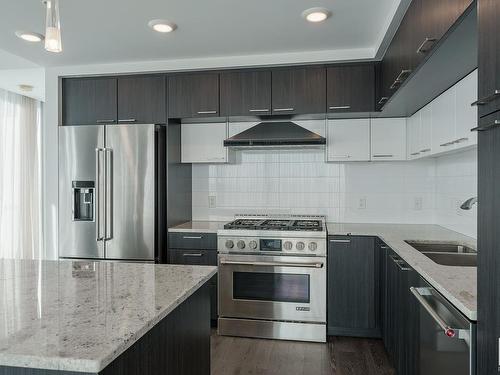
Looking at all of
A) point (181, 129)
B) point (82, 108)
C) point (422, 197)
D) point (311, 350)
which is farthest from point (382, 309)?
point (82, 108)

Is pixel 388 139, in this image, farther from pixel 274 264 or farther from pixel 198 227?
pixel 198 227

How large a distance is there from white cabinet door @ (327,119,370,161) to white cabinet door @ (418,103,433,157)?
→ 21.9 inches

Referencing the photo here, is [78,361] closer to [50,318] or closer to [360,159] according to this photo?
[50,318]

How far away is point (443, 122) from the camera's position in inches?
93.5

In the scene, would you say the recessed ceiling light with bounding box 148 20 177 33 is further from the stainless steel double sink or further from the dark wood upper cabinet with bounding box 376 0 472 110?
the stainless steel double sink

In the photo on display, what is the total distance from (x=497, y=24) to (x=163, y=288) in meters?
1.35

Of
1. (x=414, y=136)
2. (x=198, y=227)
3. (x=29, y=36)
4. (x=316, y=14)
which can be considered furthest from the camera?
(x=198, y=227)

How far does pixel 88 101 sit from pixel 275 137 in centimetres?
185

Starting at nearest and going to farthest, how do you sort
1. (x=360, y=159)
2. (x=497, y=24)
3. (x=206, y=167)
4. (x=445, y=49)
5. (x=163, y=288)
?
(x=497, y=24), (x=163, y=288), (x=445, y=49), (x=360, y=159), (x=206, y=167)

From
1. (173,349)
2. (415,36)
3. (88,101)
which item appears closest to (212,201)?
(88,101)

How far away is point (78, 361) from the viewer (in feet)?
2.80

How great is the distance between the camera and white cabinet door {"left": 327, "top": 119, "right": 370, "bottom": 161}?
134 inches

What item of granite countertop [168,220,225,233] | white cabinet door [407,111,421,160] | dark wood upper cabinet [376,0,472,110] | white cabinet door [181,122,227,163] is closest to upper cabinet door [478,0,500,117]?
dark wood upper cabinet [376,0,472,110]

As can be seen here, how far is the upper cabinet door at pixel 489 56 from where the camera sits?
1029mm
